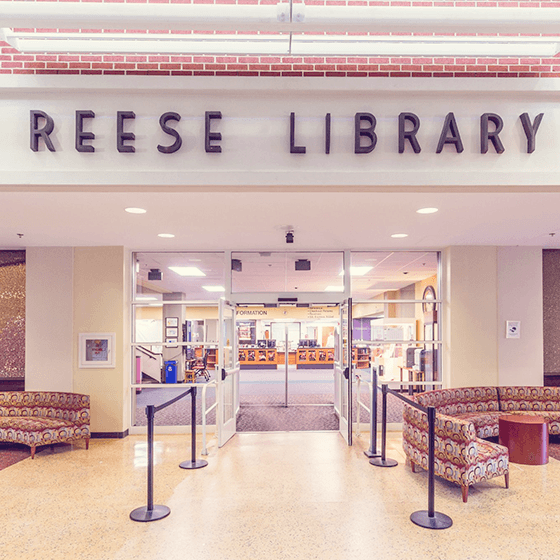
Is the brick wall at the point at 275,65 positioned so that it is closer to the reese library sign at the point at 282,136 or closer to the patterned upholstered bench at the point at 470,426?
the reese library sign at the point at 282,136

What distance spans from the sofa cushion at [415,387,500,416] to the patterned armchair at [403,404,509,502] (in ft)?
4.64

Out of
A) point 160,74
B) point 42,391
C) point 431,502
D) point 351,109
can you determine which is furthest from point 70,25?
point 42,391

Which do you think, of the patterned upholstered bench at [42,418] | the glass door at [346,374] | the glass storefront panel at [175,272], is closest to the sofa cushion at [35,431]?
the patterned upholstered bench at [42,418]

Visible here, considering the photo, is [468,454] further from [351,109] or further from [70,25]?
[70,25]

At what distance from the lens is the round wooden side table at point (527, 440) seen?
566cm

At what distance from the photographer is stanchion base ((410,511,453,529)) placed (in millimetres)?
3920

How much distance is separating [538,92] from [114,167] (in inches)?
139

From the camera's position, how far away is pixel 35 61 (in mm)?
3912

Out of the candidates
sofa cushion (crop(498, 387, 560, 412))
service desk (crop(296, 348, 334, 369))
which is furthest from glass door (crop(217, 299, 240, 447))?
service desk (crop(296, 348, 334, 369))

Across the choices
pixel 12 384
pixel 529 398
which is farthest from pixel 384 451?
pixel 12 384

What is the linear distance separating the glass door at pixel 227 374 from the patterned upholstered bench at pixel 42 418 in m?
1.88

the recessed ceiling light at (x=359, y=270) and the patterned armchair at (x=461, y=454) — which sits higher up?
the recessed ceiling light at (x=359, y=270)

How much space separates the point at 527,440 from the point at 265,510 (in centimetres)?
344

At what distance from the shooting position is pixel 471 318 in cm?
741
